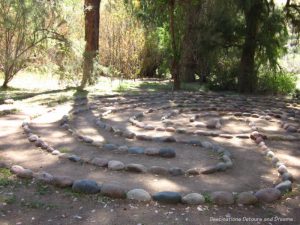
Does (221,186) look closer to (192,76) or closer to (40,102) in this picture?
(40,102)

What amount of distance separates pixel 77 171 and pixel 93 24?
29.3ft

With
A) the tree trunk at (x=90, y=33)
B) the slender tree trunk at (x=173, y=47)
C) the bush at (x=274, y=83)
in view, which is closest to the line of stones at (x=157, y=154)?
the tree trunk at (x=90, y=33)

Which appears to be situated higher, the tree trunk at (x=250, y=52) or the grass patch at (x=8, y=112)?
the tree trunk at (x=250, y=52)

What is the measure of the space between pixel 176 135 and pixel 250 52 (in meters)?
6.41

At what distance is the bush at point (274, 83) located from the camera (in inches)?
511

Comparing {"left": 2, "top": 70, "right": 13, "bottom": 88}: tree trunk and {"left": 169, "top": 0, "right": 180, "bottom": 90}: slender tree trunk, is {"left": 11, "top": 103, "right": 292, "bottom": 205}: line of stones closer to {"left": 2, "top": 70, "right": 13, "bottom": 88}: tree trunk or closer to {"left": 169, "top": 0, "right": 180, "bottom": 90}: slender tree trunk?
{"left": 169, "top": 0, "right": 180, "bottom": 90}: slender tree trunk

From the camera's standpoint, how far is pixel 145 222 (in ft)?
11.9

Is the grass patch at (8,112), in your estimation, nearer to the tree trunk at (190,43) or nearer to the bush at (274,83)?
the tree trunk at (190,43)

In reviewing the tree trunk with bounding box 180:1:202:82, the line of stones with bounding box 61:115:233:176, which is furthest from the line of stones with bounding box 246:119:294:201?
the tree trunk with bounding box 180:1:202:82

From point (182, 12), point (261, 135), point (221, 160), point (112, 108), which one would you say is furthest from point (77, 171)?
point (182, 12)

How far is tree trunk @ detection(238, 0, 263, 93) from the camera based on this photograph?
1218 cm

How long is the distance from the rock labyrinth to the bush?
95.2 inches

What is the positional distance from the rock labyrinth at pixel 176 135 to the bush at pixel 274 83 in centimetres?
242

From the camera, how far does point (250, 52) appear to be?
1244cm
